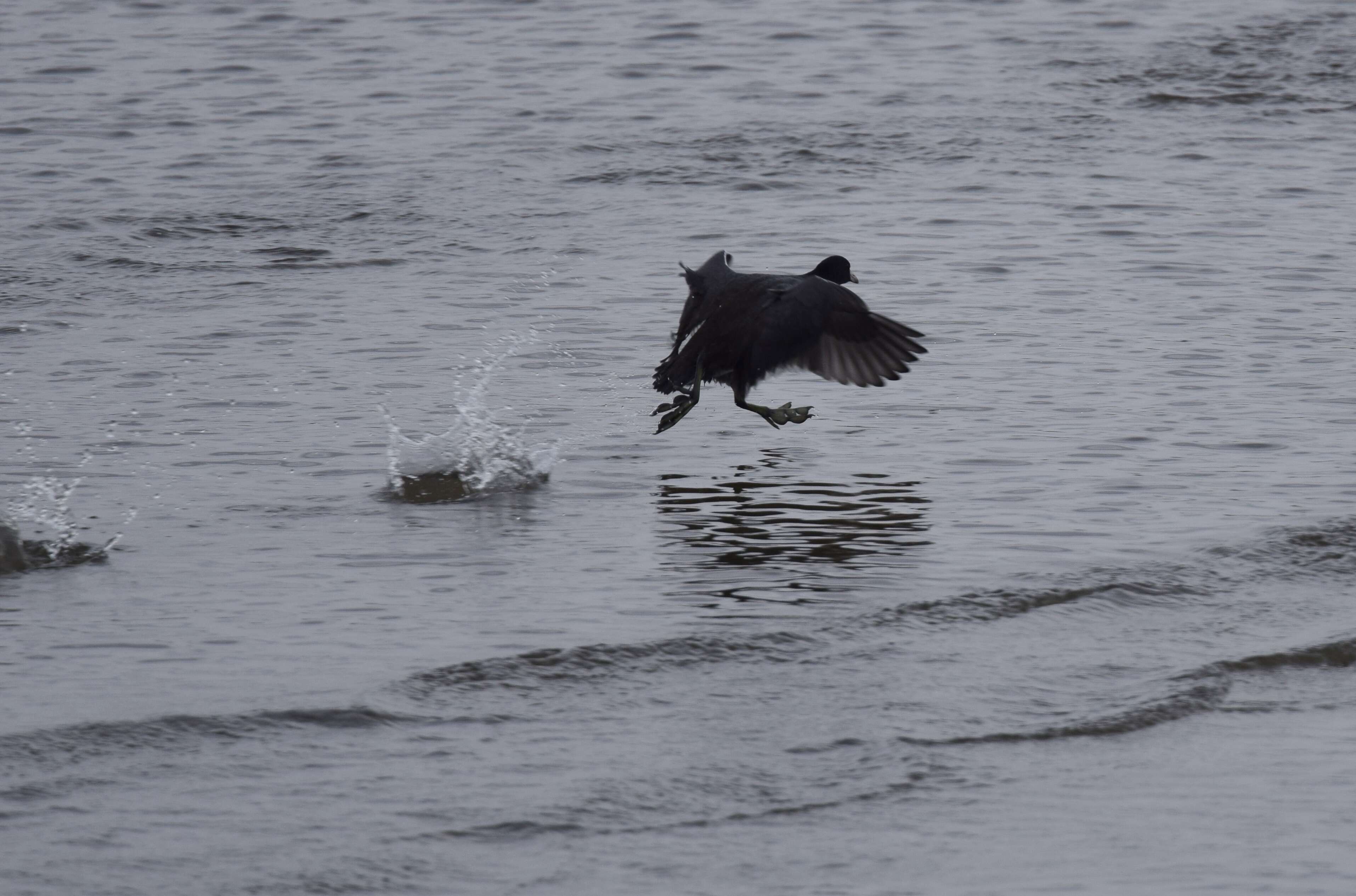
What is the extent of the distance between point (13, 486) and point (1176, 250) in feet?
22.3

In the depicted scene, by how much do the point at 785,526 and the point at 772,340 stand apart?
1.23 metres

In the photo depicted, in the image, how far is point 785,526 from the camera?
6945 millimetres

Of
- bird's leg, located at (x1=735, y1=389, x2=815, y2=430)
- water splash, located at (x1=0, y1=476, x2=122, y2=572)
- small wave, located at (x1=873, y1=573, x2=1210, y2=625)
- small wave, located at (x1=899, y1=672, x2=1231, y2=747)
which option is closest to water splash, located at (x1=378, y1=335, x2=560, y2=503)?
bird's leg, located at (x1=735, y1=389, x2=815, y2=430)

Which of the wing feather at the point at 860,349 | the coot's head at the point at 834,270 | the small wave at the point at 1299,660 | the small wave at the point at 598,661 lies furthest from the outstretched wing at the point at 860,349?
the small wave at the point at 1299,660

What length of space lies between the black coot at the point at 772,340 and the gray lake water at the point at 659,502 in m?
0.25

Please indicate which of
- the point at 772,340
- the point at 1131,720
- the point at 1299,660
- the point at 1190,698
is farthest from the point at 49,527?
the point at 1299,660

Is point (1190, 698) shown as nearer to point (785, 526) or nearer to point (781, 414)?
point (785, 526)

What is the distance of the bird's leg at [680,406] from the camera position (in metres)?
7.86

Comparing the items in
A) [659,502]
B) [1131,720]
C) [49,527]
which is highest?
[49,527]

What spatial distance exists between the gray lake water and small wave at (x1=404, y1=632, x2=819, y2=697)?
20mm

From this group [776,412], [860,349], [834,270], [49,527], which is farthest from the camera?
[834,270]

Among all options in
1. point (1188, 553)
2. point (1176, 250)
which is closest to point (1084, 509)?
point (1188, 553)

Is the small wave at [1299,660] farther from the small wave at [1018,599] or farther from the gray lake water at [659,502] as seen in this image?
the small wave at [1018,599]

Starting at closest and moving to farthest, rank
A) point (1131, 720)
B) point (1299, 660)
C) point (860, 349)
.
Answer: point (1131, 720) → point (1299, 660) → point (860, 349)
